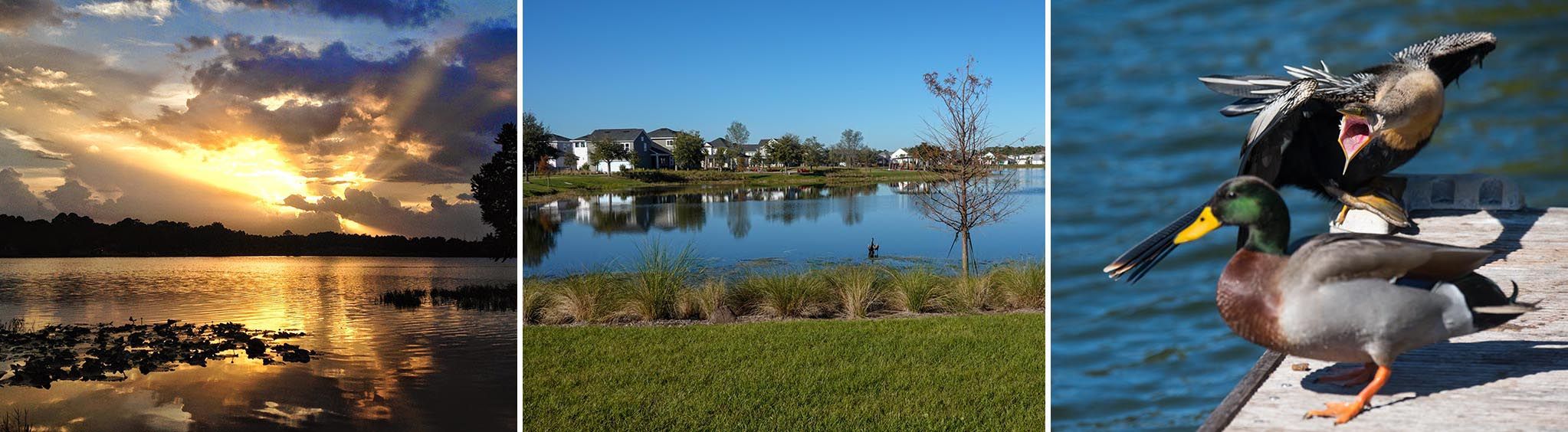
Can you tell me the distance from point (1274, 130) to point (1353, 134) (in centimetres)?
15

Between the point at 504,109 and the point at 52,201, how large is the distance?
189 cm

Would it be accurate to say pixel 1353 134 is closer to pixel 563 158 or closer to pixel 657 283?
pixel 657 283

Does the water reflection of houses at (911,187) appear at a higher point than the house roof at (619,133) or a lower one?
lower

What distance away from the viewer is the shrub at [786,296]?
20.0ft

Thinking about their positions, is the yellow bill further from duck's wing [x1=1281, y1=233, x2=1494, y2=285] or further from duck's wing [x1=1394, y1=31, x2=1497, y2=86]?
duck's wing [x1=1394, y1=31, x2=1497, y2=86]

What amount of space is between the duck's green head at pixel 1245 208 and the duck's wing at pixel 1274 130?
1.56 feet

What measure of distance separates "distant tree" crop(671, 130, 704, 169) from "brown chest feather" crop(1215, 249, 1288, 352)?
43.6ft

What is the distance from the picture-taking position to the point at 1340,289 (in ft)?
3.63

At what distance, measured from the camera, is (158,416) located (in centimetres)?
361

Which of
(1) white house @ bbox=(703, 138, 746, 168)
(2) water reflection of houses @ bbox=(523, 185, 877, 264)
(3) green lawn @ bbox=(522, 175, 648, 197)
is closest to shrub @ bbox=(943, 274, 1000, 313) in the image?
(2) water reflection of houses @ bbox=(523, 185, 877, 264)

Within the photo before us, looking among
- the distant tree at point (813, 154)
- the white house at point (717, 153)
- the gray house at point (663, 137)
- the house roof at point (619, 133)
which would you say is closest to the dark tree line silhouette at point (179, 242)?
the white house at point (717, 153)

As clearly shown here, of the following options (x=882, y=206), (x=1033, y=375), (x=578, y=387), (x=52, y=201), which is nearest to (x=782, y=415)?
(x=578, y=387)

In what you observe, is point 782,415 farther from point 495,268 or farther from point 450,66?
point 450,66

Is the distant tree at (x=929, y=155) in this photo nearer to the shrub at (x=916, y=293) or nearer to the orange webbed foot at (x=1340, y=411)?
the shrub at (x=916, y=293)
